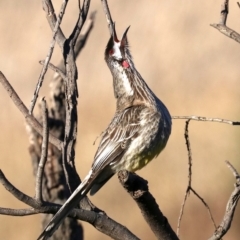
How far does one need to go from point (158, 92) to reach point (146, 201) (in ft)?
34.4

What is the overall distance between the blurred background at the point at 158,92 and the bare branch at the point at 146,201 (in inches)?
290

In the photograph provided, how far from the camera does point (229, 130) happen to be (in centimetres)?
1316

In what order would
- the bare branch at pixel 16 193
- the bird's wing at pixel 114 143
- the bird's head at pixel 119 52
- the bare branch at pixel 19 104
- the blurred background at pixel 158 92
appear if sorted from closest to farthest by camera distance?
the bare branch at pixel 16 193 → the bare branch at pixel 19 104 → the bird's wing at pixel 114 143 → the bird's head at pixel 119 52 → the blurred background at pixel 158 92

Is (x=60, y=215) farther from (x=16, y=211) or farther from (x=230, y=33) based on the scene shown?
(x=230, y=33)

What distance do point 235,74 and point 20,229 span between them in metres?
5.51

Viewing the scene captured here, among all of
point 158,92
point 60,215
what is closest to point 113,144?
point 60,215

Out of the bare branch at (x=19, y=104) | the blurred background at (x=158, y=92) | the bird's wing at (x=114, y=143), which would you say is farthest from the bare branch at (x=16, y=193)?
the blurred background at (x=158, y=92)

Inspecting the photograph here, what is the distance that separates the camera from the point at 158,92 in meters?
14.5

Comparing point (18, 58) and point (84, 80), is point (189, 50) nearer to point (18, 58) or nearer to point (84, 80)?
point (84, 80)

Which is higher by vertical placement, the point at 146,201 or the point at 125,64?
the point at 125,64

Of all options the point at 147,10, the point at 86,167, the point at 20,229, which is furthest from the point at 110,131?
the point at 147,10

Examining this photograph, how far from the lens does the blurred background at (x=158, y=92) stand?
40.7 feet

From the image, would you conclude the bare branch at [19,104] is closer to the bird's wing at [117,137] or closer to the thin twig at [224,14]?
the bird's wing at [117,137]

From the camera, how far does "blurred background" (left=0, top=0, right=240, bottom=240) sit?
12.4 meters
